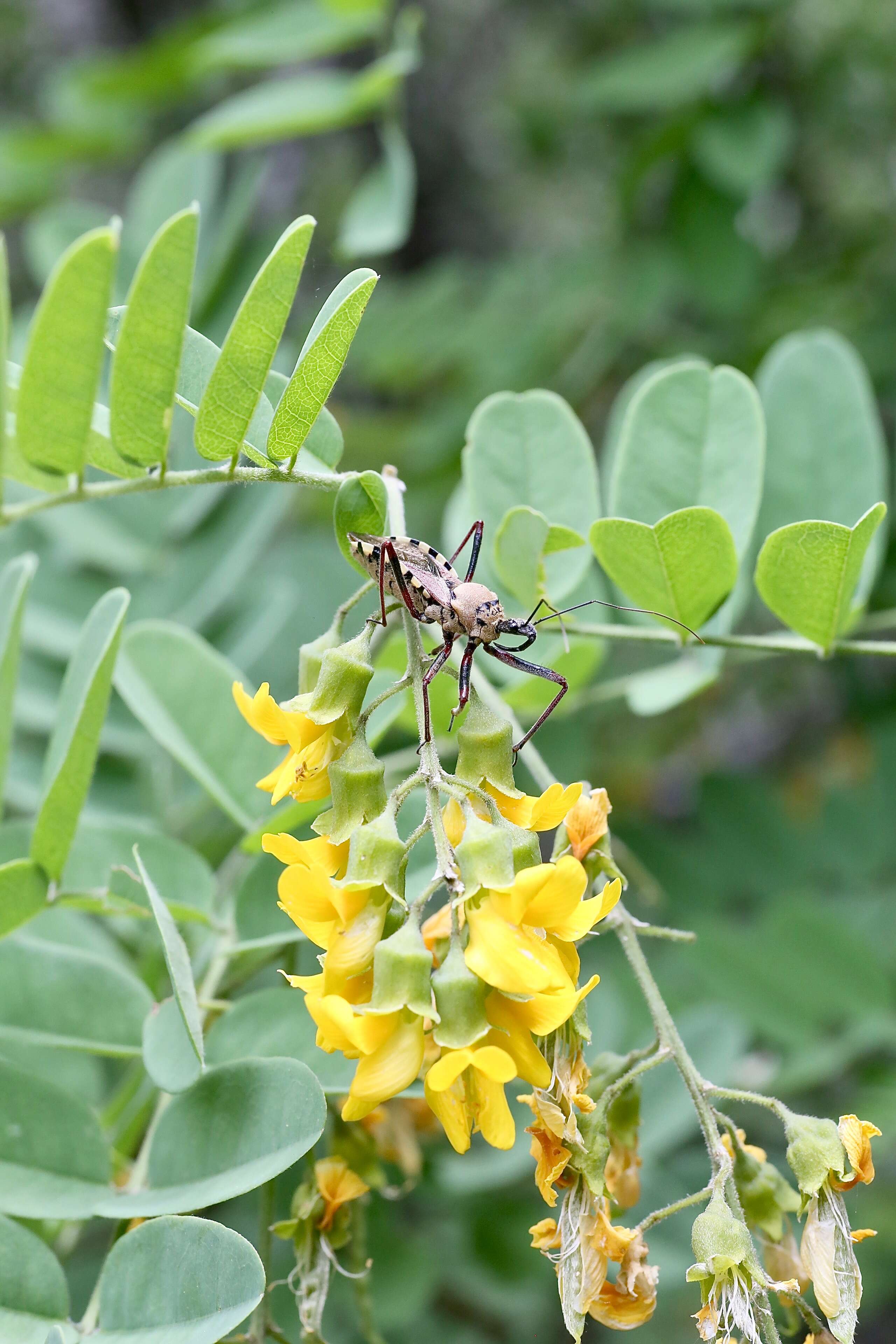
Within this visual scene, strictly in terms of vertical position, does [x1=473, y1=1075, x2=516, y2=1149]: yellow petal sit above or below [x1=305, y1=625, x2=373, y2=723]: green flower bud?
below

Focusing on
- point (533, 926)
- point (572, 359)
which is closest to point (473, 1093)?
point (533, 926)

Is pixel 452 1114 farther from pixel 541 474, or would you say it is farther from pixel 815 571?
pixel 541 474

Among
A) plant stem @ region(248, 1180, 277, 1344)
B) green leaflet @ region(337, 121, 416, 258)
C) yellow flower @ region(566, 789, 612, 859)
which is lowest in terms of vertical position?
plant stem @ region(248, 1180, 277, 1344)

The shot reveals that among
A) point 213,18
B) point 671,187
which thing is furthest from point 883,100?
point 213,18

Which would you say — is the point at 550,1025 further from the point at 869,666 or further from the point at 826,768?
the point at 826,768

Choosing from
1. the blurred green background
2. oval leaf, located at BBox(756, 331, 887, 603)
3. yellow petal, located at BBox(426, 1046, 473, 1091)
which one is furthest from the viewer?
the blurred green background

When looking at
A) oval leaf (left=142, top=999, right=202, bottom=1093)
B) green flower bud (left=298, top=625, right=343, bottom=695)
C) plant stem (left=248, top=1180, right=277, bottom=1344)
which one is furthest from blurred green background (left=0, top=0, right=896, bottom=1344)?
green flower bud (left=298, top=625, right=343, bottom=695)

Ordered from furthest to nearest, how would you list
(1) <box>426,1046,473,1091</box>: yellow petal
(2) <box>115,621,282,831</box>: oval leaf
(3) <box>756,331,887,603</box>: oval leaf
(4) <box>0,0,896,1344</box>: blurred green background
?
(4) <box>0,0,896,1344</box>: blurred green background
(3) <box>756,331,887,603</box>: oval leaf
(2) <box>115,621,282,831</box>: oval leaf
(1) <box>426,1046,473,1091</box>: yellow petal

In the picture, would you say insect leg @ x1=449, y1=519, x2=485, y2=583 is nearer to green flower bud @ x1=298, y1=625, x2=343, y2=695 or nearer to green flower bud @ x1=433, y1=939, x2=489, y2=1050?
green flower bud @ x1=298, y1=625, x2=343, y2=695
